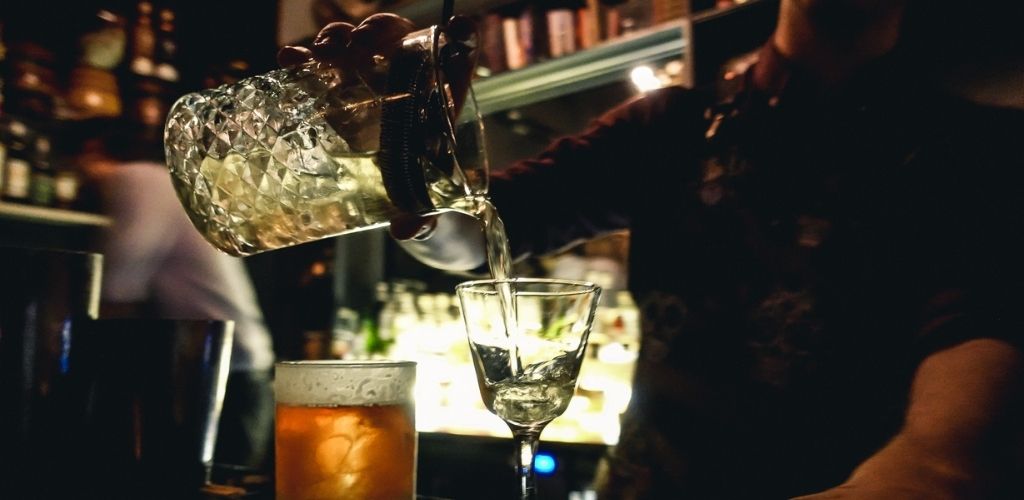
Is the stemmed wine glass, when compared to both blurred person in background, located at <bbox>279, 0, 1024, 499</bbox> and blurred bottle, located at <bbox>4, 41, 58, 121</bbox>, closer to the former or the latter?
blurred person in background, located at <bbox>279, 0, 1024, 499</bbox>

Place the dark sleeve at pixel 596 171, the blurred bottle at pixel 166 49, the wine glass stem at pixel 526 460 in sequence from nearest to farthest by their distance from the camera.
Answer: the wine glass stem at pixel 526 460, the dark sleeve at pixel 596 171, the blurred bottle at pixel 166 49

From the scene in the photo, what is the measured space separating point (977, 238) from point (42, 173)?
2.99m

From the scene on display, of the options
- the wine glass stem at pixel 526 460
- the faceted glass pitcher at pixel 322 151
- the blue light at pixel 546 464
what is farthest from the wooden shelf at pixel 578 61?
the wine glass stem at pixel 526 460

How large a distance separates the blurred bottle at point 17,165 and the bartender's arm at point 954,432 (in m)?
2.80

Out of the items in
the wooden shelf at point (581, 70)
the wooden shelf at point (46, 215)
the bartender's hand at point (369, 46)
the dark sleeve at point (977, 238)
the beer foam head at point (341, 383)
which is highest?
the wooden shelf at point (581, 70)

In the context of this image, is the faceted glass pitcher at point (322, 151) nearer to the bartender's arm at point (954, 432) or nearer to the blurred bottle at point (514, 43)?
the bartender's arm at point (954, 432)

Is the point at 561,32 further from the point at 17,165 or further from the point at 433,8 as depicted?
the point at 17,165

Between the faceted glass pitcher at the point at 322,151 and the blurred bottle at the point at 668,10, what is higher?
the blurred bottle at the point at 668,10

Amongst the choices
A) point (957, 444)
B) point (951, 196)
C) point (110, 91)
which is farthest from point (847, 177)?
point (110, 91)

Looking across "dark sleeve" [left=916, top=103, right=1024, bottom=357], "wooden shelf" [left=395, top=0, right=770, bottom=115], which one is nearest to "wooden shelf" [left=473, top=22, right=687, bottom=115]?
"wooden shelf" [left=395, top=0, right=770, bottom=115]

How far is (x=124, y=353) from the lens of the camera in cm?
65

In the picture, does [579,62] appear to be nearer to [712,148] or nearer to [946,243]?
[712,148]

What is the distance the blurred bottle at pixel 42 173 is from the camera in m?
2.60

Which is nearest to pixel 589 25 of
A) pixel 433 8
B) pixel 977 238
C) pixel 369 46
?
pixel 433 8
